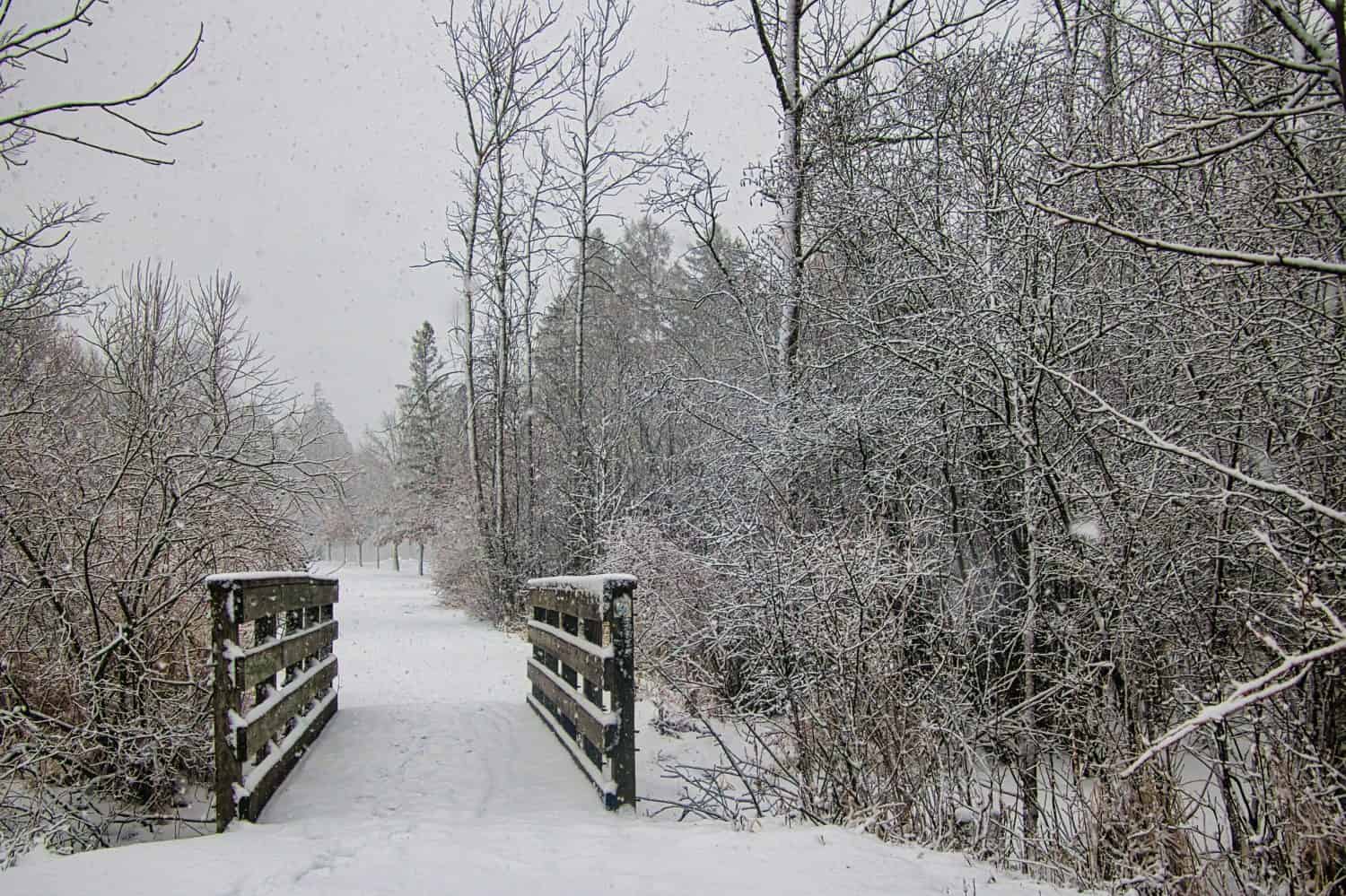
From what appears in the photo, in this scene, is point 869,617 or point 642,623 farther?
point 642,623

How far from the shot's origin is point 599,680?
450cm

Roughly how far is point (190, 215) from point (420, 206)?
965 cm

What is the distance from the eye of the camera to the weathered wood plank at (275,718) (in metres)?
3.95

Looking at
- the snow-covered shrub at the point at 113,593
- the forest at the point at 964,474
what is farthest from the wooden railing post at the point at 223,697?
the forest at the point at 964,474

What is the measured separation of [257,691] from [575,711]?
1.79 m

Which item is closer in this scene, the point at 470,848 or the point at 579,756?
the point at 470,848

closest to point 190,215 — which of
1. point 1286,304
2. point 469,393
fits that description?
point 469,393

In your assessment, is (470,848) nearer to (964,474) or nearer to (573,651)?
(573,651)

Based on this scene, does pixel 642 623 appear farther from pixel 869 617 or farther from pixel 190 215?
pixel 190 215

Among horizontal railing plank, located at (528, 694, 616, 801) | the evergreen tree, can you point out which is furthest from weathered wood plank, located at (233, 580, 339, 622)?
the evergreen tree

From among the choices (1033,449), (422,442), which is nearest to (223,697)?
(1033,449)

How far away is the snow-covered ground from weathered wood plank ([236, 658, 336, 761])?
0.34 meters

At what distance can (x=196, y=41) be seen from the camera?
9.37 feet

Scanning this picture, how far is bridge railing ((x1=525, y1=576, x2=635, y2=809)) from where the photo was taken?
4.35m
